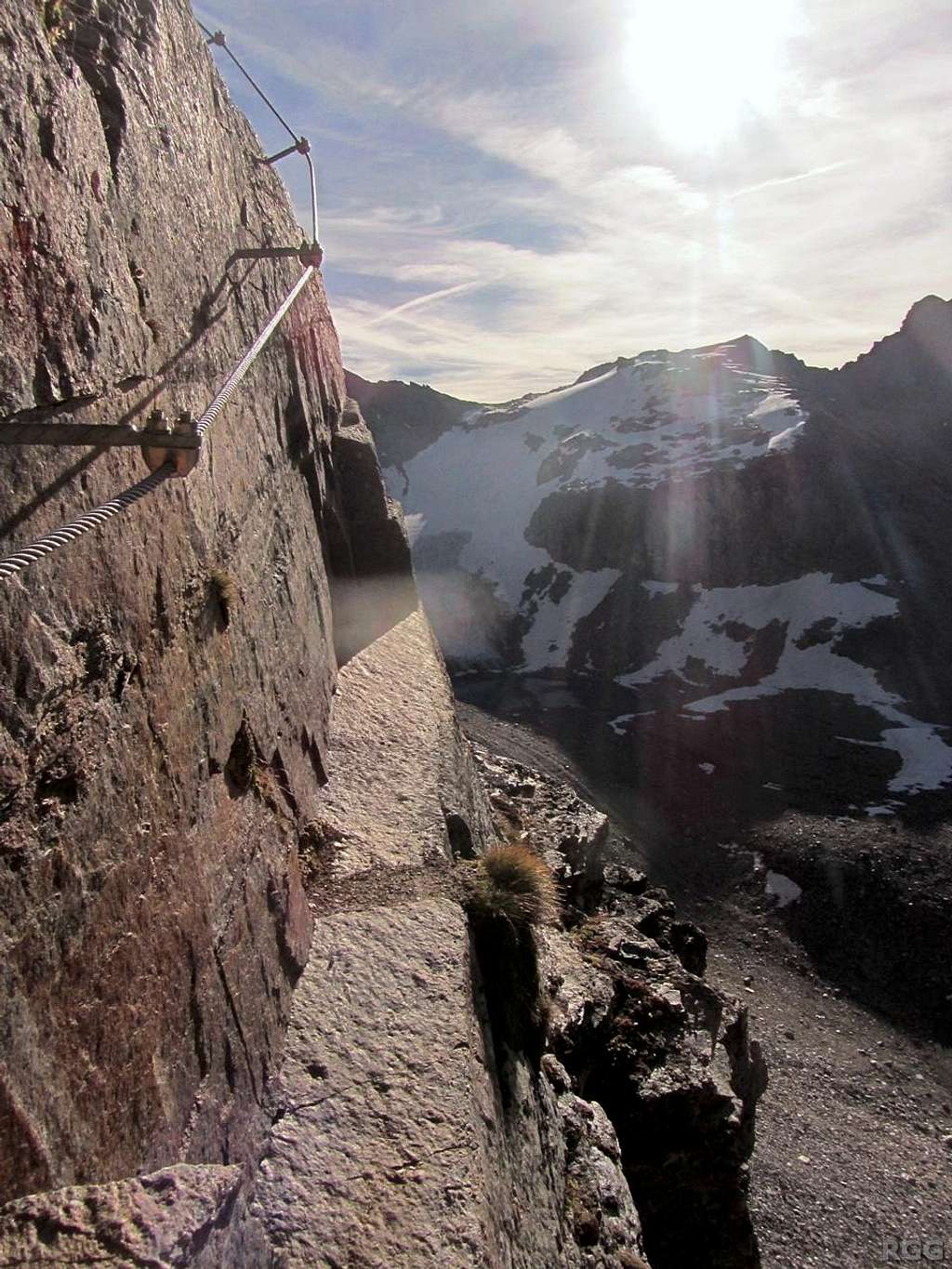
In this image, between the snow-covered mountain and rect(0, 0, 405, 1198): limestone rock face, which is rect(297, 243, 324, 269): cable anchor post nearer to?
rect(0, 0, 405, 1198): limestone rock face

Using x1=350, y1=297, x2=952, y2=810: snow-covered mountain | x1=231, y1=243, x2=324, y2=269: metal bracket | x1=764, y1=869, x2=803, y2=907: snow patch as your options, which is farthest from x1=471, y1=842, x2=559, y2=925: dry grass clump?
x1=350, y1=297, x2=952, y2=810: snow-covered mountain

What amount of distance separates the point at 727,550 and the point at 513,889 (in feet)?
220

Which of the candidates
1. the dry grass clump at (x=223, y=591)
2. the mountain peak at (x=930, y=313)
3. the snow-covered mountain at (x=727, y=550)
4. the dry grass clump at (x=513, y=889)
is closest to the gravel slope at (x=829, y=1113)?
the snow-covered mountain at (x=727, y=550)

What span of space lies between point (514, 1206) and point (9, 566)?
16.5ft

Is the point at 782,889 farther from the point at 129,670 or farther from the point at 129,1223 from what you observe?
the point at 129,1223

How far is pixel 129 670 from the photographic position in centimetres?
383

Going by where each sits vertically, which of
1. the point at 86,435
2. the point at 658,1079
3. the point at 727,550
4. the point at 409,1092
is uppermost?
the point at 86,435

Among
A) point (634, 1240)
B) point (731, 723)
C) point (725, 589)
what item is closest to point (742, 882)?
point (731, 723)

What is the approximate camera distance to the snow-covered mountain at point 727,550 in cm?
5266

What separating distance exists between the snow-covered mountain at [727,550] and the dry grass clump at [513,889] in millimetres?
38621

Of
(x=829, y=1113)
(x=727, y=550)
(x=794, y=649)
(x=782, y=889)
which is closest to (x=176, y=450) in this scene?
(x=829, y=1113)

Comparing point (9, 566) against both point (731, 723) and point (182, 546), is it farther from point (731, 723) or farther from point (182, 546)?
point (731, 723)

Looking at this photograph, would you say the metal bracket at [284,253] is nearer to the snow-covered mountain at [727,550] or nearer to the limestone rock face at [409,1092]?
the limestone rock face at [409,1092]

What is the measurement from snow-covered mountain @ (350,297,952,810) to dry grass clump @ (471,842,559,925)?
38621 millimetres
